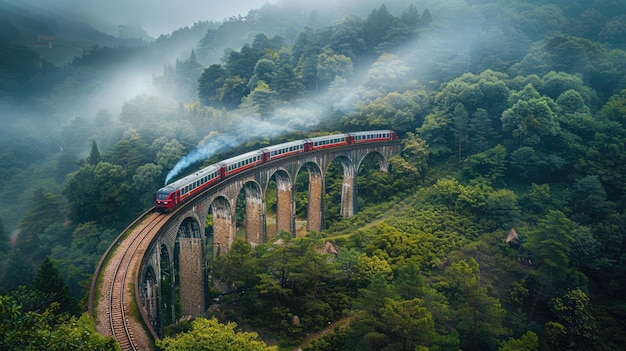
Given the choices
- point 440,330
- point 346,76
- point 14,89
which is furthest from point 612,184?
point 14,89

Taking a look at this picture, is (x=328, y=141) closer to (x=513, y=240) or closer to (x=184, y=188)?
(x=184, y=188)

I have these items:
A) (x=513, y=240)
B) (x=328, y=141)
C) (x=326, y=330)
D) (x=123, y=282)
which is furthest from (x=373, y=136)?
(x=123, y=282)

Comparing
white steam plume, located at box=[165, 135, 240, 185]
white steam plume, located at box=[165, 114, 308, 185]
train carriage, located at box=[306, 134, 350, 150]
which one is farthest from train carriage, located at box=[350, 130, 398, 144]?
white steam plume, located at box=[165, 135, 240, 185]

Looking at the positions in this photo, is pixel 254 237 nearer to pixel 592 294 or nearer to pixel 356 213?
pixel 356 213

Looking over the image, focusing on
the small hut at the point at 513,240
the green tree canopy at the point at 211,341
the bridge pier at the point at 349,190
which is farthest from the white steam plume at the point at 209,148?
the green tree canopy at the point at 211,341

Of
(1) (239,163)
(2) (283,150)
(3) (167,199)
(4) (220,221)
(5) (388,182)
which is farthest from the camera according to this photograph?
(5) (388,182)

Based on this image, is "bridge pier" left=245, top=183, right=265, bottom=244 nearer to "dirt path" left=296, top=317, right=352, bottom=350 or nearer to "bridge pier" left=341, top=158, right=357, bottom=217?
"bridge pier" left=341, top=158, right=357, bottom=217
